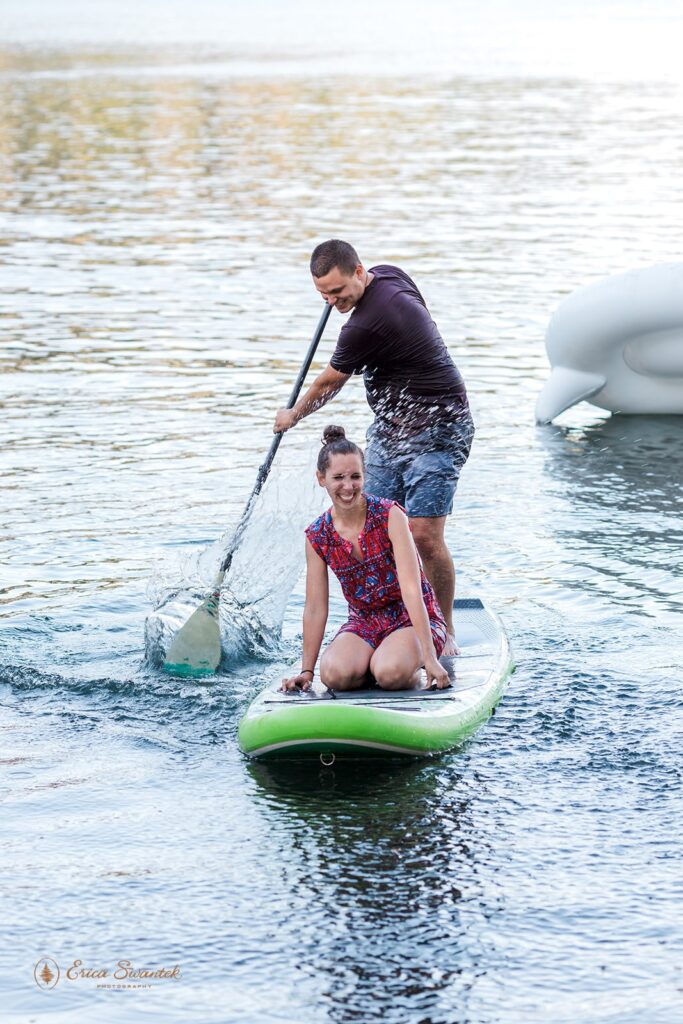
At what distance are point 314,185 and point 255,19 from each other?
252 feet

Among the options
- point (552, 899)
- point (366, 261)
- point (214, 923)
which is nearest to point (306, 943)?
point (214, 923)

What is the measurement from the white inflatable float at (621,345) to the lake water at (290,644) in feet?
1.10


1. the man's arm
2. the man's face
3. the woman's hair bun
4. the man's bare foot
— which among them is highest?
the man's face

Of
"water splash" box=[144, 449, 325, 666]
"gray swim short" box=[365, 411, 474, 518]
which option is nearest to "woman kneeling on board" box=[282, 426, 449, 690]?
"gray swim short" box=[365, 411, 474, 518]

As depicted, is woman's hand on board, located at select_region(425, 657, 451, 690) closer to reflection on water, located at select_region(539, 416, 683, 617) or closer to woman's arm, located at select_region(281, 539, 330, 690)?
woman's arm, located at select_region(281, 539, 330, 690)

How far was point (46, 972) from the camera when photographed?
4805 mm

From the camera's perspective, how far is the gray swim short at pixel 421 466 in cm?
710

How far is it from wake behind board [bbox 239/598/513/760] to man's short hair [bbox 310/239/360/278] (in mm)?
1769

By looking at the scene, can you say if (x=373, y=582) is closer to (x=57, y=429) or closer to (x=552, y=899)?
(x=552, y=899)

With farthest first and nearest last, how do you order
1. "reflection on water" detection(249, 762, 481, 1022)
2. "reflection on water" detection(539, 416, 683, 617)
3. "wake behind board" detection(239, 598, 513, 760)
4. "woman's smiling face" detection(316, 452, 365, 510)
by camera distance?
"reflection on water" detection(539, 416, 683, 617) < "woman's smiling face" detection(316, 452, 365, 510) < "wake behind board" detection(239, 598, 513, 760) < "reflection on water" detection(249, 762, 481, 1022)

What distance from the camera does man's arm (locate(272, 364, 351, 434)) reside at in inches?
283

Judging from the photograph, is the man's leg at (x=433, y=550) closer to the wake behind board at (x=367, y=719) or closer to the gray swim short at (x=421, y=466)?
the gray swim short at (x=421, y=466)

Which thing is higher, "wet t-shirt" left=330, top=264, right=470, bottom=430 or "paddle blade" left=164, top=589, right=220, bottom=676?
"wet t-shirt" left=330, top=264, right=470, bottom=430

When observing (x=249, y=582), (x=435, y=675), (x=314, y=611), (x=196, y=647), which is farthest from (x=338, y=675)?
(x=249, y=582)
